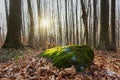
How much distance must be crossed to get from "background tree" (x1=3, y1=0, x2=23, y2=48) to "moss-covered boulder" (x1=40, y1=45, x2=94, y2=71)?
7270 millimetres

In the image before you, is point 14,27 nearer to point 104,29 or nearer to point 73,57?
point 104,29

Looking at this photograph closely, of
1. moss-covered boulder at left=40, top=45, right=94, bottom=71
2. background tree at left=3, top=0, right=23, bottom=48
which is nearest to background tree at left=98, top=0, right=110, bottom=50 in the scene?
background tree at left=3, top=0, right=23, bottom=48

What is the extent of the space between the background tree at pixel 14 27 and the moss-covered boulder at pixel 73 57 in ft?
23.9

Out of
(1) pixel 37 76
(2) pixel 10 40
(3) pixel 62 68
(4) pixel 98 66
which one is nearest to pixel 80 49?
(4) pixel 98 66

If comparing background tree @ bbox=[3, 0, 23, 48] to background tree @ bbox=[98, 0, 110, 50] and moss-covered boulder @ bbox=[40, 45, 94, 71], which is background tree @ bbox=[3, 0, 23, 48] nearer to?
background tree @ bbox=[98, 0, 110, 50]

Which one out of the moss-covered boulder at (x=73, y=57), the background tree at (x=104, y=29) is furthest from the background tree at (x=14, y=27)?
the moss-covered boulder at (x=73, y=57)

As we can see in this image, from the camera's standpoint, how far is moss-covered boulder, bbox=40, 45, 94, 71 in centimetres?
523

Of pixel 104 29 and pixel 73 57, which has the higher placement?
pixel 104 29

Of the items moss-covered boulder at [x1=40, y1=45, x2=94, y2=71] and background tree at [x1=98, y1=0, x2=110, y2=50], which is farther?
background tree at [x1=98, y1=0, x2=110, y2=50]

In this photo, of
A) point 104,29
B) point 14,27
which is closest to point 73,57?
point 14,27

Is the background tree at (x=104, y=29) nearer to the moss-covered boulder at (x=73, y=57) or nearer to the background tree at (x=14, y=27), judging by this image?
the background tree at (x=14, y=27)

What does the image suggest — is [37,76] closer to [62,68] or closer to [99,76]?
[62,68]

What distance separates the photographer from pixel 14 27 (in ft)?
43.7

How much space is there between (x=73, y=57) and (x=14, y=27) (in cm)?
854
